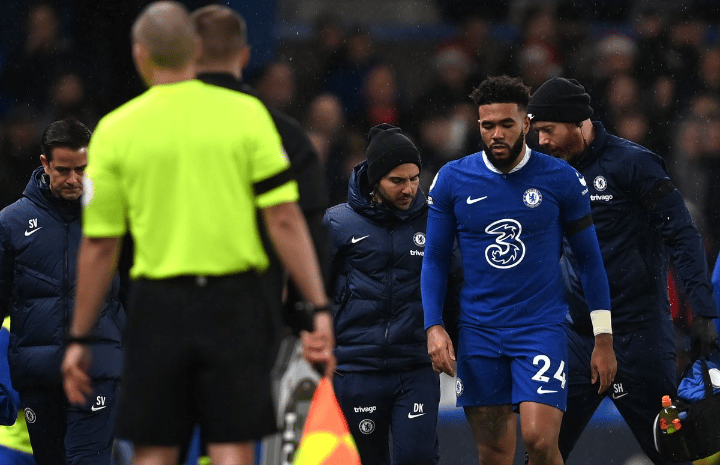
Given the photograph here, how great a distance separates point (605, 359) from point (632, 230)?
80 cm

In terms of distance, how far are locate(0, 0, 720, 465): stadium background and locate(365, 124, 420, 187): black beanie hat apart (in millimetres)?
3646

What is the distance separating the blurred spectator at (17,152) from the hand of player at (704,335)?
570cm

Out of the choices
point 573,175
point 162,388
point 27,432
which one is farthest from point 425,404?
point 162,388

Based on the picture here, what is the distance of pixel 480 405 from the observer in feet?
20.4

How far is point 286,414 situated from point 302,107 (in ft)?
18.1

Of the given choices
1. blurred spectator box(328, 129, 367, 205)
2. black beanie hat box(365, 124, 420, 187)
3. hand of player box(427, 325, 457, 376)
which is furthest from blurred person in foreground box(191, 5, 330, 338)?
blurred spectator box(328, 129, 367, 205)

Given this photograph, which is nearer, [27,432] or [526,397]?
[526,397]

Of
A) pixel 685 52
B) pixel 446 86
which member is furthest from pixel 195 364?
pixel 685 52

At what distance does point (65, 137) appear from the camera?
253 inches

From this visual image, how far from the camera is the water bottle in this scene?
21.4 ft

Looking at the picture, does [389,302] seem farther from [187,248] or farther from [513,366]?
[187,248]

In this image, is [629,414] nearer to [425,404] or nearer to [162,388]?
[425,404]

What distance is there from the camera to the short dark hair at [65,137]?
6.41 m

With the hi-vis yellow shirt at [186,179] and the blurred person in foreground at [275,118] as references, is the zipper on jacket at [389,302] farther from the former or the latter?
the hi-vis yellow shirt at [186,179]
